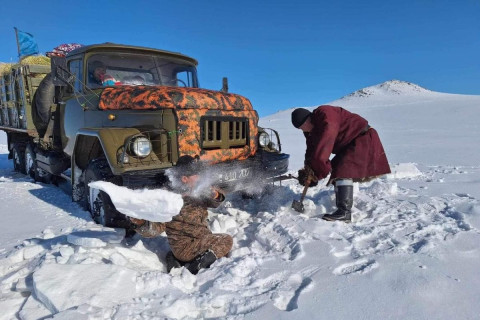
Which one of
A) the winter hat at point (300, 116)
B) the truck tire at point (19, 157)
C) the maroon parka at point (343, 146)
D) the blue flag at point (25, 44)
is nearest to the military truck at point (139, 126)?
the winter hat at point (300, 116)

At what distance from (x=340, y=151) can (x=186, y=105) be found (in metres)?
1.98

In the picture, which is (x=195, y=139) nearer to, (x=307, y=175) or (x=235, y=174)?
(x=235, y=174)

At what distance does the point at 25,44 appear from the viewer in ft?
24.6

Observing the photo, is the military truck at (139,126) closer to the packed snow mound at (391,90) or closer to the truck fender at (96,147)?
the truck fender at (96,147)

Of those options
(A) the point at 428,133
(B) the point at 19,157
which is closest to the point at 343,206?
(B) the point at 19,157

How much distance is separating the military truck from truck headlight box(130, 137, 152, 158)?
0.04 feet

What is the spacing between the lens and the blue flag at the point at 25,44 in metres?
7.41

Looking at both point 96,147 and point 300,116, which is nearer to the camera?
point 300,116

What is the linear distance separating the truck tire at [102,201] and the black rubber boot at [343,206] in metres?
2.32

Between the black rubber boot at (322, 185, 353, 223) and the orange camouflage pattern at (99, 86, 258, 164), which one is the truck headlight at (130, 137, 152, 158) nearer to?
the orange camouflage pattern at (99, 86, 258, 164)

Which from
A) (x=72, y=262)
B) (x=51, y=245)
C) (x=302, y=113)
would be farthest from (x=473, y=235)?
(x=51, y=245)

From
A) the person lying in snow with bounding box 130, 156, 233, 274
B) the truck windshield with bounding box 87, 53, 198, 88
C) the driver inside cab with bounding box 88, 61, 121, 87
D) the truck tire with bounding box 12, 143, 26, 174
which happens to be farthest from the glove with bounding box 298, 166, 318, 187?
the truck tire with bounding box 12, 143, 26, 174

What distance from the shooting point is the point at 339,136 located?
4012mm

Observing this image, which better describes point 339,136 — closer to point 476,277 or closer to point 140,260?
point 476,277
